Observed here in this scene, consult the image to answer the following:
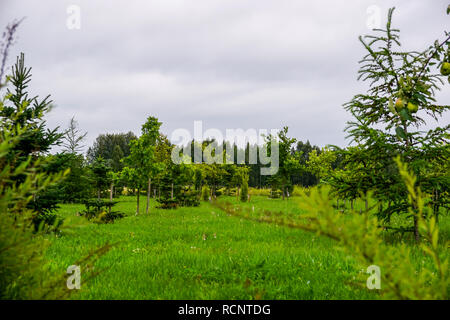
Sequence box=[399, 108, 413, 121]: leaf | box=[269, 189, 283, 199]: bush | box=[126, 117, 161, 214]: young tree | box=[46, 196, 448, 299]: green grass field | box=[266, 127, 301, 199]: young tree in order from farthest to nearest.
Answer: box=[269, 189, 283, 199]: bush
box=[266, 127, 301, 199]: young tree
box=[126, 117, 161, 214]: young tree
box=[46, 196, 448, 299]: green grass field
box=[399, 108, 413, 121]: leaf

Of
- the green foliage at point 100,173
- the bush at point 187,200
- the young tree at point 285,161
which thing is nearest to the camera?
the green foliage at point 100,173

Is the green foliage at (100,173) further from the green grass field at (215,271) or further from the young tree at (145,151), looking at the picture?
the green grass field at (215,271)

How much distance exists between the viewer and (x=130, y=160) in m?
15.4

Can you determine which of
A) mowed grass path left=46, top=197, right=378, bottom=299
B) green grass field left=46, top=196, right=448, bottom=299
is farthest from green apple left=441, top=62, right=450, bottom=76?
mowed grass path left=46, top=197, right=378, bottom=299

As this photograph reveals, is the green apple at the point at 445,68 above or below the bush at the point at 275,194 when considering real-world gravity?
above

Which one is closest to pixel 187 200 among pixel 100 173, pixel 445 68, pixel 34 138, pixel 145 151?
pixel 145 151

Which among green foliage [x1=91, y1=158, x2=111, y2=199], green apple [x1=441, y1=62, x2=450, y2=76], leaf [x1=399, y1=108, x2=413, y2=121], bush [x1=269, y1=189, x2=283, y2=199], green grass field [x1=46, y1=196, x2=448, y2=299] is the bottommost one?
bush [x1=269, y1=189, x2=283, y2=199]

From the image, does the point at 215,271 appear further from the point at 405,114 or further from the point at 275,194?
the point at 275,194

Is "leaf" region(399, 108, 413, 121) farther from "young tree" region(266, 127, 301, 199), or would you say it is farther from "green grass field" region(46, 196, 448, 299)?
"young tree" region(266, 127, 301, 199)

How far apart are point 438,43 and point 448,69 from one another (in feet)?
1.11

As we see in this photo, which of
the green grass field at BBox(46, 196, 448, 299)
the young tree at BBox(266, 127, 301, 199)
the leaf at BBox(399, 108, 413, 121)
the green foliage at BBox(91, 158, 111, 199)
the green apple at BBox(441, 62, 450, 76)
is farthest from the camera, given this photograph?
the young tree at BBox(266, 127, 301, 199)

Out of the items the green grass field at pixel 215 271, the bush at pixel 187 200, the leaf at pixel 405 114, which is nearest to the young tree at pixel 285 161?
the bush at pixel 187 200

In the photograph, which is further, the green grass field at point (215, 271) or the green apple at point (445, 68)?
the green grass field at point (215, 271)

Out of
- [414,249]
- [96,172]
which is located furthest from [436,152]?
[96,172]
